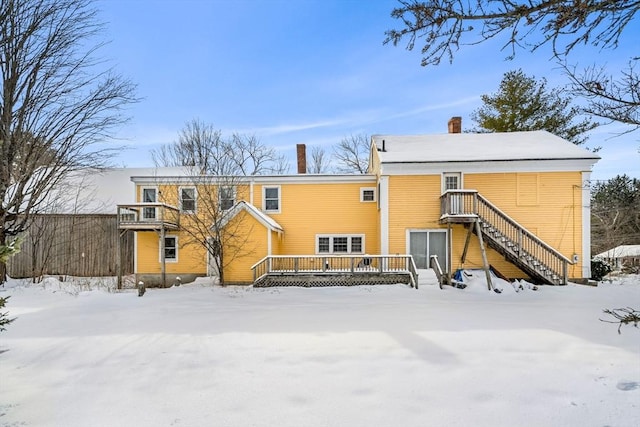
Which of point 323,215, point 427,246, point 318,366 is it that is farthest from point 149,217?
point 318,366

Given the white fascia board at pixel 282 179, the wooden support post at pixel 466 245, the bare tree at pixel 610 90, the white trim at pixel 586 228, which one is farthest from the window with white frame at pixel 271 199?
the bare tree at pixel 610 90

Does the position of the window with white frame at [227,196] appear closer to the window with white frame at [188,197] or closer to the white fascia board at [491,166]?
the window with white frame at [188,197]

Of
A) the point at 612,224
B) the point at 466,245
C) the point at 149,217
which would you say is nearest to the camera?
the point at 466,245

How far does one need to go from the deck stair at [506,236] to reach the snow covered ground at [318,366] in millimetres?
4216

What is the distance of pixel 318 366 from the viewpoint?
17.4ft

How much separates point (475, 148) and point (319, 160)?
64.2 ft

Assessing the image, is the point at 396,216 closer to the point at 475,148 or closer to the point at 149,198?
the point at 475,148

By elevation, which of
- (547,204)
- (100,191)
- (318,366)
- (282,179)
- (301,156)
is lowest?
(318,366)

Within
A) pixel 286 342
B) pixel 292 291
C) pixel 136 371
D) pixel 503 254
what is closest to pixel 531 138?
pixel 503 254

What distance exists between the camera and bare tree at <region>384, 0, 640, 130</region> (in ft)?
9.14

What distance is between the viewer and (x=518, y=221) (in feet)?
51.3

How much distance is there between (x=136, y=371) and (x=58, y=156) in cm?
964

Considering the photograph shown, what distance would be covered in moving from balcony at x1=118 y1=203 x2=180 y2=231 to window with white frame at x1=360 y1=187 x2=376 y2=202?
26.9ft

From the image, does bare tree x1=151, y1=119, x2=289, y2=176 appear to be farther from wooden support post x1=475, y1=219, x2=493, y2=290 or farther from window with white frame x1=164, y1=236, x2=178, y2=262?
wooden support post x1=475, y1=219, x2=493, y2=290
